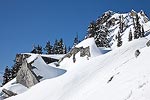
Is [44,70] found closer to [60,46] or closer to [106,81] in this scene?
[106,81]

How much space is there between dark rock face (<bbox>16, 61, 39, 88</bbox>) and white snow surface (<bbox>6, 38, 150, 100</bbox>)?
736 centimetres

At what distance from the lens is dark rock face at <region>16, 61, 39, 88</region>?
40197 mm

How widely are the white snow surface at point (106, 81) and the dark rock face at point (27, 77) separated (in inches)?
290

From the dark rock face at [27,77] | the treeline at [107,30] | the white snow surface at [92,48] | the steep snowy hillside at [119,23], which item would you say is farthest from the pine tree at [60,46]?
the dark rock face at [27,77]

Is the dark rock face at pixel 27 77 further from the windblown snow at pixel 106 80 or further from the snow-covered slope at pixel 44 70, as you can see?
the windblown snow at pixel 106 80

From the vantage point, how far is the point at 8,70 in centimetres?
7494

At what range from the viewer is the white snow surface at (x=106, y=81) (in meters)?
18.5

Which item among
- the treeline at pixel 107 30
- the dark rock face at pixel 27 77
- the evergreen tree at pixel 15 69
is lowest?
the dark rock face at pixel 27 77

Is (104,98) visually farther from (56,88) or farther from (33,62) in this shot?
(33,62)

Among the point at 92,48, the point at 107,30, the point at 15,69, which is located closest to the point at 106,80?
the point at 92,48

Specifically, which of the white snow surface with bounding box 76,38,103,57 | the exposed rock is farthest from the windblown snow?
the white snow surface with bounding box 76,38,103,57

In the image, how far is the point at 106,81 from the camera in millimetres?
23250

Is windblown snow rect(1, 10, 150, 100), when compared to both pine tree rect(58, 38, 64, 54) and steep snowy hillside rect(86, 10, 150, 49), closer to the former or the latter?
pine tree rect(58, 38, 64, 54)

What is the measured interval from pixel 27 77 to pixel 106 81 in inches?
828
